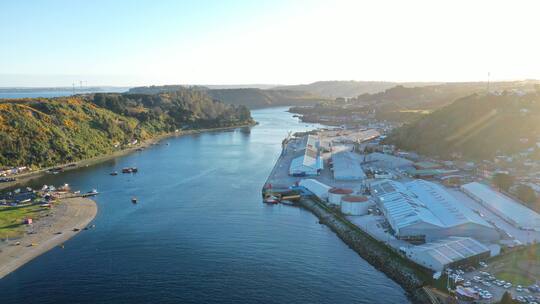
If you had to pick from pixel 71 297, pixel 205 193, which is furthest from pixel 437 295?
pixel 205 193

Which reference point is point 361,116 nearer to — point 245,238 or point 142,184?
point 142,184

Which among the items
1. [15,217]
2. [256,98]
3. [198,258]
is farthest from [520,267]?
[256,98]

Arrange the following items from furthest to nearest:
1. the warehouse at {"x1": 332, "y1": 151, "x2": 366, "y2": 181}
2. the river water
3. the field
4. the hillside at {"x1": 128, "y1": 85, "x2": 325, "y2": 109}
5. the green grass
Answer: the hillside at {"x1": 128, "y1": 85, "x2": 325, "y2": 109} < the warehouse at {"x1": 332, "y1": 151, "x2": 366, "y2": 181} < the green grass < the field < the river water

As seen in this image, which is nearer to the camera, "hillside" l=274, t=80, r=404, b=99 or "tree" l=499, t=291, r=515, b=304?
"tree" l=499, t=291, r=515, b=304

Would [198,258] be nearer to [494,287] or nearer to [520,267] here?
[494,287]

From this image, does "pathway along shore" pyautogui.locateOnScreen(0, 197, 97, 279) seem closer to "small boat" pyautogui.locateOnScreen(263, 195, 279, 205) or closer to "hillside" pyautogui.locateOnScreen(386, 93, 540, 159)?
"small boat" pyautogui.locateOnScreen(263, 195, 279, 205)

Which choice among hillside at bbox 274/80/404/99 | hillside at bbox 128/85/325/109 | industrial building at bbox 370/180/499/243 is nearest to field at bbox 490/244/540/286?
industrial building at bbox 370/180/499/243
